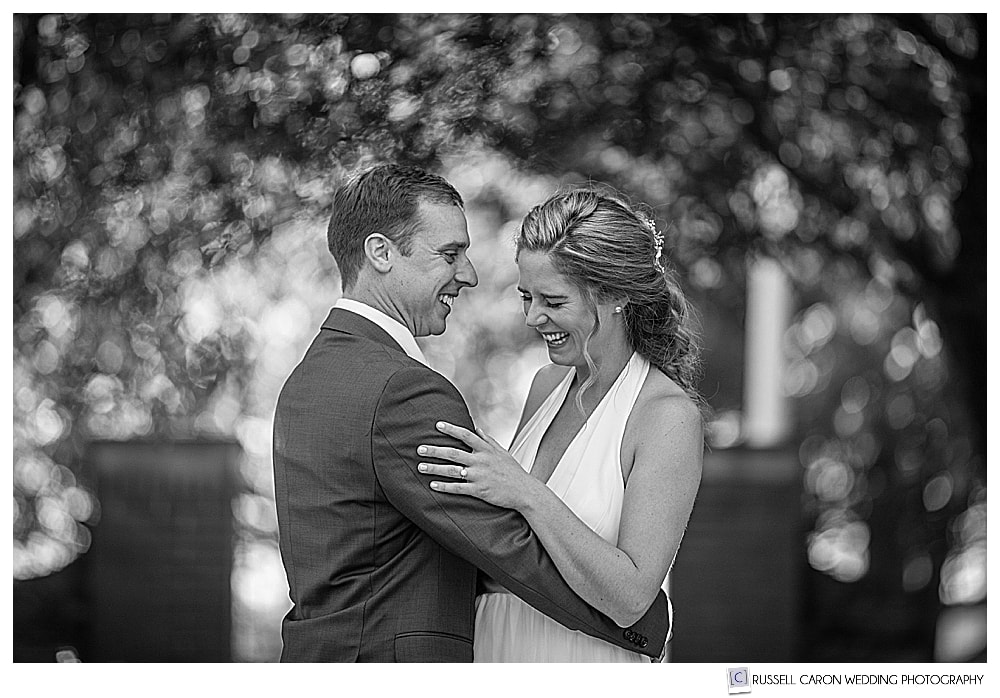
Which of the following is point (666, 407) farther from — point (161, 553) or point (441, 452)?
point (161, 553)

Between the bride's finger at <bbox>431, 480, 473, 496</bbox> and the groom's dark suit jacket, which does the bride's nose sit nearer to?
the groom's dark suit jacket

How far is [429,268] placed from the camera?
2.67 metres

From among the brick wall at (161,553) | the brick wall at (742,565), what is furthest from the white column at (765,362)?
the brick wall at (161,553)

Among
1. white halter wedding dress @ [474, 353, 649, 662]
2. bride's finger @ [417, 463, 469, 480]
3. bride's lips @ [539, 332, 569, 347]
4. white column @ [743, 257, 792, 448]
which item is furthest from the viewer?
white column @ [743, 257, 792, 448]

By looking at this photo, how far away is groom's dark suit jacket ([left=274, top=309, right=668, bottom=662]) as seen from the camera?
240 cm

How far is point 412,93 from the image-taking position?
4504 millimetres

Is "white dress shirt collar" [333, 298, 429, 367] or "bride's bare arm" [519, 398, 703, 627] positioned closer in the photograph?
"bride's bare arm" [519, 398, 703, 627]

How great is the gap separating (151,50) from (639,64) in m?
1.87

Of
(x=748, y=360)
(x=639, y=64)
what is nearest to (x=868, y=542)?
(x=748, y=360)

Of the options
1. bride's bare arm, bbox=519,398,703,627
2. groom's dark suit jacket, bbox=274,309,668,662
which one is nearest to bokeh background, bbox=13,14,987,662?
bride's bare arm, bbox=519,398,703,627

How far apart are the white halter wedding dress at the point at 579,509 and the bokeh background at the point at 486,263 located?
80.1 inches

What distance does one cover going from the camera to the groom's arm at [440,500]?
2391 millimetres
